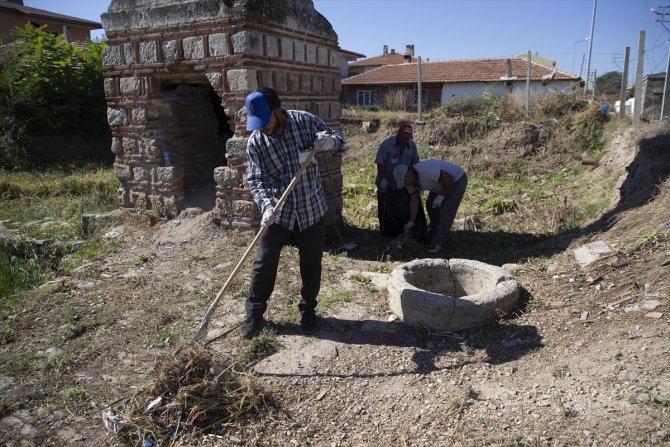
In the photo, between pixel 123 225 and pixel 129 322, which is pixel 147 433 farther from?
pixel 123 225

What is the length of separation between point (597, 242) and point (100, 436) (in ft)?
16.4

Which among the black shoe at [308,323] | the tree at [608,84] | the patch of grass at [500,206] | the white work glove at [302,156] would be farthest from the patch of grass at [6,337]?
the tree at [608,84]

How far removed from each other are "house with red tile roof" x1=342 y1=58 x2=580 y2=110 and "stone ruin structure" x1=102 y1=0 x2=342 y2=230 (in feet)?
55.9

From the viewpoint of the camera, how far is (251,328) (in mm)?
4117

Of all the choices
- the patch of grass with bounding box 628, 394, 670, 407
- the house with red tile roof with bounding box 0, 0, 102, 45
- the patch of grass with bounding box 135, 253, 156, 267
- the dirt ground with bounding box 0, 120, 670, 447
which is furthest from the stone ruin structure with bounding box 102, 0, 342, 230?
the house with red tile roof with bounding box 0, 0, 102, 45

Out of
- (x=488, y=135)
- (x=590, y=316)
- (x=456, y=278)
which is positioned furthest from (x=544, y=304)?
(x=488, y=135)

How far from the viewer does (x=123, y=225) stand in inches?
283

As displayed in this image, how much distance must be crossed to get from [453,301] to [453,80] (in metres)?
24.4

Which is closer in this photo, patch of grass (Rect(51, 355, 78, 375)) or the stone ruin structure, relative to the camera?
patch of grass (Rect(51, 355, 78, 375))

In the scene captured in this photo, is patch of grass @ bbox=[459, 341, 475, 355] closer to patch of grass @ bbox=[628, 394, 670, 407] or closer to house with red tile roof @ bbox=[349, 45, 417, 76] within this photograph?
patch of grass @ bbox=[628, 394, 670, 407]

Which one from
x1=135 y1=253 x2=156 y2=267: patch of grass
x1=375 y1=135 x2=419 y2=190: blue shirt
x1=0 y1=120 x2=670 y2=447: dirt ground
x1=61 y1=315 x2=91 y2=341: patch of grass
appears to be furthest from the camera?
x1=375 y1=135 x2=419 y2=190: blue shirt

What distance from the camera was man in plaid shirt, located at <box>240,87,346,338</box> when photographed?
390 centimetres

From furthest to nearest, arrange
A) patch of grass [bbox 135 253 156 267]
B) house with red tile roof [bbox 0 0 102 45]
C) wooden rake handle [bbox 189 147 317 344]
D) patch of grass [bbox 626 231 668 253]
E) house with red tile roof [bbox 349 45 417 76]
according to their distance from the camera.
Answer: house with red tile roof [bbox 349 45 417 76], house with red tile roof [bbox 0 0 102 45], patch of grass [bbox 135 253 156 267], patch of grass [bbox 626 231 668 253], wooden rake handle [bbox 189 147 317 344]

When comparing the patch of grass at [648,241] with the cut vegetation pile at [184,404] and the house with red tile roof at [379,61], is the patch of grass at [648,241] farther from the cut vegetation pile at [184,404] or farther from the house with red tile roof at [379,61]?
the house with red tile roof at [379,61]
